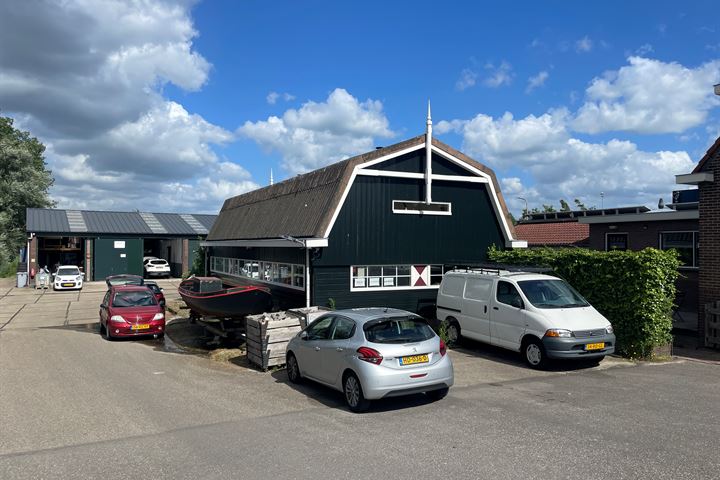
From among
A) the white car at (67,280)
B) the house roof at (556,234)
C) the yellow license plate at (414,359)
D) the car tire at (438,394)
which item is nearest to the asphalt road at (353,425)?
the car tire at (438,394)

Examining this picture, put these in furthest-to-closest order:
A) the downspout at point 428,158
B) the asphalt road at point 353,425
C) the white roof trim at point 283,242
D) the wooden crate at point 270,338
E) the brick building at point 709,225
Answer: the downspout at point 428,158 < the white roof trim at point 283,242 < the brick building at point 709,225 < the wooden crate at point 270,338 < the asphalt road at point 353,425

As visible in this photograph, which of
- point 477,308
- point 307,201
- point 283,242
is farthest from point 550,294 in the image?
point 307,201

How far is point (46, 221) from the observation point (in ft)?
133

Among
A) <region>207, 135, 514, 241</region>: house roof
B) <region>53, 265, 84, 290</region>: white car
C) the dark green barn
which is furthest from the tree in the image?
the dark green barn

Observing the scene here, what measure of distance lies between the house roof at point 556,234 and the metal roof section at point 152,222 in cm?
2896

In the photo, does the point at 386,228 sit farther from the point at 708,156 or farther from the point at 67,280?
the point at 67,280

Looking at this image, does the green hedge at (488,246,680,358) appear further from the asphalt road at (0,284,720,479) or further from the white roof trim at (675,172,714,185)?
the white roof trim at (675,172,714,185)

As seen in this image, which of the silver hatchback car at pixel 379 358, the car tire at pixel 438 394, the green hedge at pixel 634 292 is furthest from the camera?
the green hedge at pixel 634 292

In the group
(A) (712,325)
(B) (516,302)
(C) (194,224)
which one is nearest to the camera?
(B) (516,302)

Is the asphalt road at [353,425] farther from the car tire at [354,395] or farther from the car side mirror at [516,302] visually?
the car side mirror at [516,302]

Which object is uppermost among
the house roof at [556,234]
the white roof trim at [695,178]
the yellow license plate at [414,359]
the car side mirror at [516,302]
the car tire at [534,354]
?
the white roof trim at [695,178]

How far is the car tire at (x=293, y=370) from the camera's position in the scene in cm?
1015

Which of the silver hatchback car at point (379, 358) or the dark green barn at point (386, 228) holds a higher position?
the dark green barn at point (386, 228)

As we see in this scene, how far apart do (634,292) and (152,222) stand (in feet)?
134
